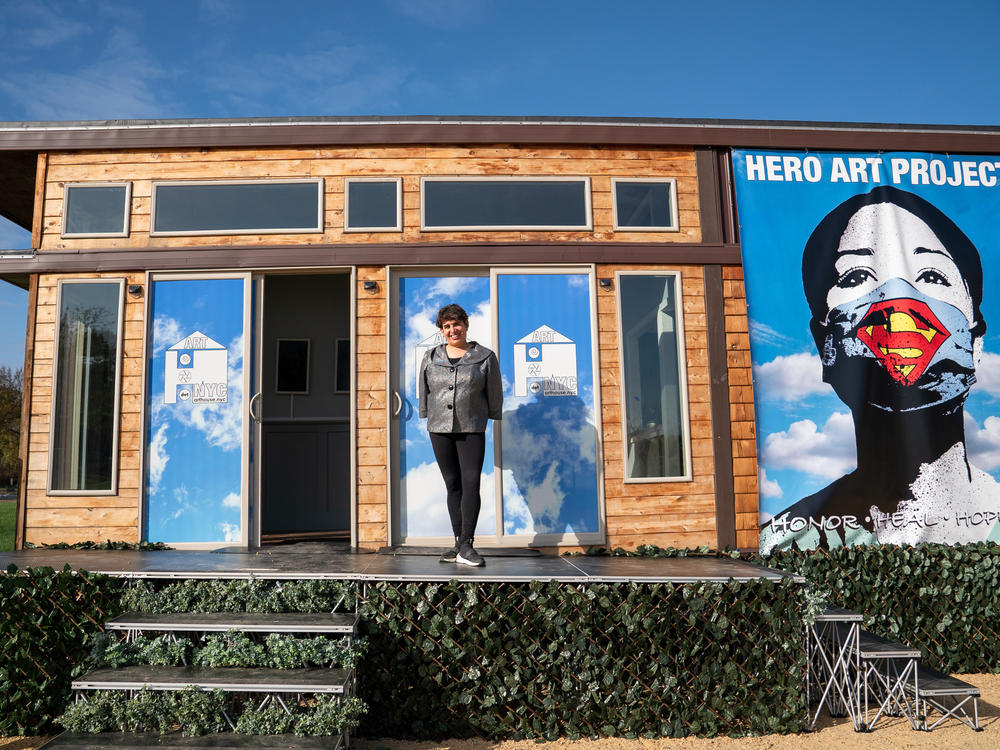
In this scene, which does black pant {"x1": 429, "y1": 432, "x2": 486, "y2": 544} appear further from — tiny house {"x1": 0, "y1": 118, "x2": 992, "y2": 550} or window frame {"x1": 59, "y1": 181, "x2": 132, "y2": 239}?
window frame {"x1": 59, "y1": 181, "x2": 132, "y2": 239}

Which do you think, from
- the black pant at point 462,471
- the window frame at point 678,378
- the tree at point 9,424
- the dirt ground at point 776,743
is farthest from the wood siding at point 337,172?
the tree at point 9,424

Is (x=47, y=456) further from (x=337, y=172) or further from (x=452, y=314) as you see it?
(x=452, y=314)

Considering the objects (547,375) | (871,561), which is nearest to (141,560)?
(547,375)

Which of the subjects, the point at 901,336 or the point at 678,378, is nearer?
the point at 678,378

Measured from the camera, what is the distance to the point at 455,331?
181 inches

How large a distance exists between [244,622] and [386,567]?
2.70 feet

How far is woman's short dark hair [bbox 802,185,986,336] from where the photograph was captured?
5977 mm

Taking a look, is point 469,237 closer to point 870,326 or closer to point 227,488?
point 227,488

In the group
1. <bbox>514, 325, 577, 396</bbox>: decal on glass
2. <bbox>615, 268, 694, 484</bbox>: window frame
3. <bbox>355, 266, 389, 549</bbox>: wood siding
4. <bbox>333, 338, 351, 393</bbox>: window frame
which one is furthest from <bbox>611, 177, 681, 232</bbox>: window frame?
<bbox>333, 338, 351, 393</bbox>: window frame

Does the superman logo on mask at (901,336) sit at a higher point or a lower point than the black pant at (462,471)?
higher

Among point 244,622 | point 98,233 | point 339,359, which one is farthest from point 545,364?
point 339,359

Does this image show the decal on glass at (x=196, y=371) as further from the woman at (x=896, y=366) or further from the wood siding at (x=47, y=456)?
the woman at (x=896, y=366)

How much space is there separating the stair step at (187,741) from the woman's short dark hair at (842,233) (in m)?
4.99

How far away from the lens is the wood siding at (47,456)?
5.55m
